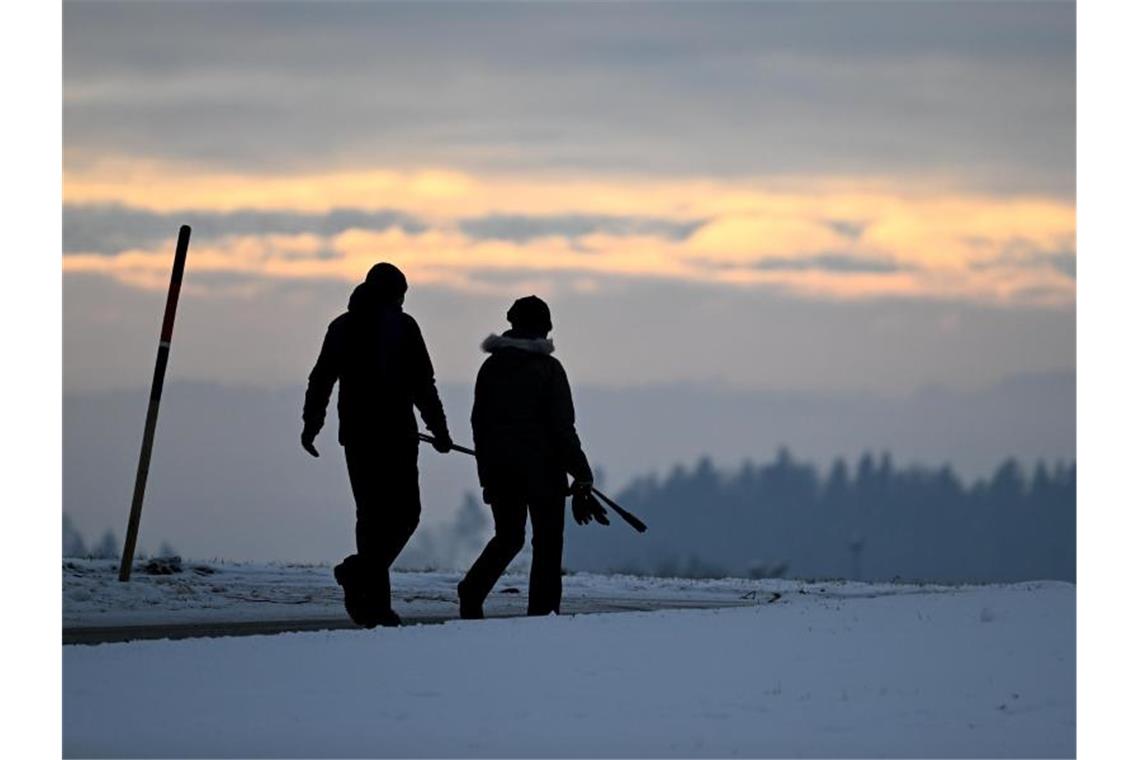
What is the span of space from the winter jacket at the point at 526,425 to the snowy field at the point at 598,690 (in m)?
1.26

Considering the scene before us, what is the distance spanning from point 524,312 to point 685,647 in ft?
9.90

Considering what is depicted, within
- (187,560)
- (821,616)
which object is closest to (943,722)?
(821,616)

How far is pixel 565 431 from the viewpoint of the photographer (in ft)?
46.4

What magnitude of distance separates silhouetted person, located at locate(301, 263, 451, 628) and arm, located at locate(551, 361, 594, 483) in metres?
0.78

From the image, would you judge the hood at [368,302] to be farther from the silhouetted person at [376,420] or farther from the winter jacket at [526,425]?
the winter jacket at [526,425]

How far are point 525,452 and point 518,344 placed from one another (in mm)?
673

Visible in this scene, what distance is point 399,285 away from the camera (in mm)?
13734

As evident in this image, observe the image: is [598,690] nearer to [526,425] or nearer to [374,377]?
[374,377]

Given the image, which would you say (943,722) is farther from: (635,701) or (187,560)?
(187,560)

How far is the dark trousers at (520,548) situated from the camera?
14.0 meters

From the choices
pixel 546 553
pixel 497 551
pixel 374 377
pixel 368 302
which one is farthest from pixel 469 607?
pixel 368 302

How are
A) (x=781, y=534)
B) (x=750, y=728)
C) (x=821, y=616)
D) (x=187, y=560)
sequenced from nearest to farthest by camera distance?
(x=750, y=728) → (x=821, y=616) → (x=187, y=560) → (x=781, y=534)

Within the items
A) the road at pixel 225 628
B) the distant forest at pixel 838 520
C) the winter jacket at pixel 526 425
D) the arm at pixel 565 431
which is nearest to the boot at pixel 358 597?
the road at pixel 225 628

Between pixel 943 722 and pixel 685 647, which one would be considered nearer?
pixel 943 722
